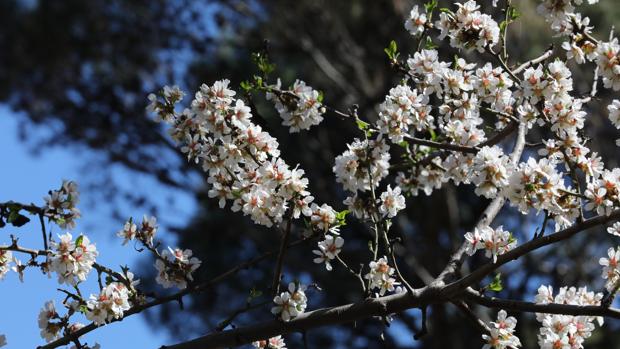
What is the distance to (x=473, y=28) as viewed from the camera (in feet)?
9.27

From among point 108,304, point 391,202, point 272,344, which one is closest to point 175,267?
point 108,304

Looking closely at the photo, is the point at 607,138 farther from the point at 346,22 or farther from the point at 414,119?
the point at 414,119

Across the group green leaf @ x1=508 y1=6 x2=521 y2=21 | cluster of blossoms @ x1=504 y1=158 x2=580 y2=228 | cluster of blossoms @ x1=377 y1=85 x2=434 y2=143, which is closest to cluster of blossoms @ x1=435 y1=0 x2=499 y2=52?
green leaf @ x1=508 y1=6 x2=521 y2=21

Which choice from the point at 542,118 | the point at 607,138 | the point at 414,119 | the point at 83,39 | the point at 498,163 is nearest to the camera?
the point at 498,163

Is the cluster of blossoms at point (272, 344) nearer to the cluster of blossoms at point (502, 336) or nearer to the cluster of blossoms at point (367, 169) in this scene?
the cluster of blossoms at point (367, 169)

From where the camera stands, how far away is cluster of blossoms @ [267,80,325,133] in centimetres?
294

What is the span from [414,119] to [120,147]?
22.0ft

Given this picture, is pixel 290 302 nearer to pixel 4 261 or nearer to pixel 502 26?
pixel 4 261

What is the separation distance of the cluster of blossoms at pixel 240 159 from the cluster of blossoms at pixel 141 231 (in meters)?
→ 0.28

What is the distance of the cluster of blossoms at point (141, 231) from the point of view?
2812mm

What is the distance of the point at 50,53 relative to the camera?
33.6ft

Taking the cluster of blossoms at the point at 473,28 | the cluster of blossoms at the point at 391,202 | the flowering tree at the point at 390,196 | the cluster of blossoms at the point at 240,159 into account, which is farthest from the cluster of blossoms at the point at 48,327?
the cluster of blossoms at the point at 473,28

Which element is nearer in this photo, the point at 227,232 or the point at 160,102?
the point at 160,102

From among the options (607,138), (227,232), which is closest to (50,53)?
(227,232)
